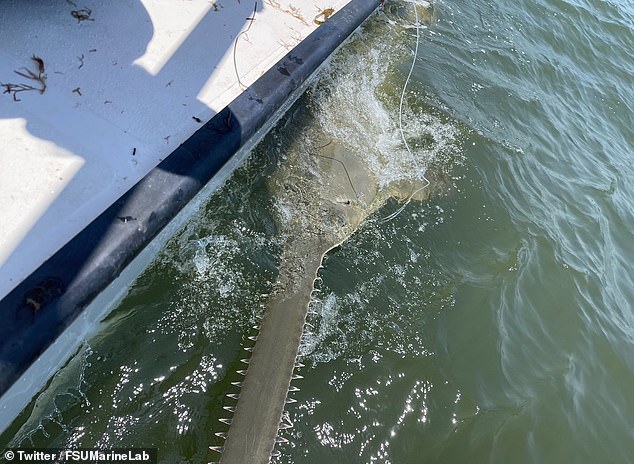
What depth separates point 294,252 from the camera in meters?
3.92

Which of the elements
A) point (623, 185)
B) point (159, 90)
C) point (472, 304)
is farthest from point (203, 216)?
point (623, 185)

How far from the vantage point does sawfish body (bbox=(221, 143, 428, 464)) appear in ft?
9.55

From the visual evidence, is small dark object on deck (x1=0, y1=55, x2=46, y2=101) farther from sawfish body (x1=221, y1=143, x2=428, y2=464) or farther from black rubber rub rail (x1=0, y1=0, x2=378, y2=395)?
sawfish body (x1=221, y1=143, x2=428, y2=464)

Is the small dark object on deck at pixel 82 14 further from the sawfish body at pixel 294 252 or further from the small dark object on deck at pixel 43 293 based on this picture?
the small dark object on deck at pixel 43 293

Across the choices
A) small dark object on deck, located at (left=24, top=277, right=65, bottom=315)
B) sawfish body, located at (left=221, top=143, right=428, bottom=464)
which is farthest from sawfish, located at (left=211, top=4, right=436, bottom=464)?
small dark object on deck, located at (left=24, top=277, right=65, bottom=315)

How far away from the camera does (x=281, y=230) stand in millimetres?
4039

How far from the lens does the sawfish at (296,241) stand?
2920mm

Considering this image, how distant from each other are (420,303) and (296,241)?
1206mm

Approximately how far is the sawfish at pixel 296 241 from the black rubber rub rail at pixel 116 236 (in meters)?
1.00

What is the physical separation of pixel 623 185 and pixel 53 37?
7.57 meters

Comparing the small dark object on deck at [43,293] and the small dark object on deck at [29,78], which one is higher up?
the small dark object on deck at [29,78]

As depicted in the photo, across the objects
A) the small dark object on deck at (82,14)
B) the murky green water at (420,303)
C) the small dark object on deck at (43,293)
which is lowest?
the murky green water at (420,303)

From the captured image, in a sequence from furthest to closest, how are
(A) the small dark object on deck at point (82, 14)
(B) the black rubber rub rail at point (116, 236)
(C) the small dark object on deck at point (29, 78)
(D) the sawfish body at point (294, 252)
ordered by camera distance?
(A) the small dark object on deck at point (82, 14) < (D) the sawfish body at point (294, 252) < (C) the small dark object on deck at point (29, 78) < (B) the black rubber rub rail at point (116, 236)

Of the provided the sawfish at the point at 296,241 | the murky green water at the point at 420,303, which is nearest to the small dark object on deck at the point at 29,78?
the murky green water at the point at 420,303
